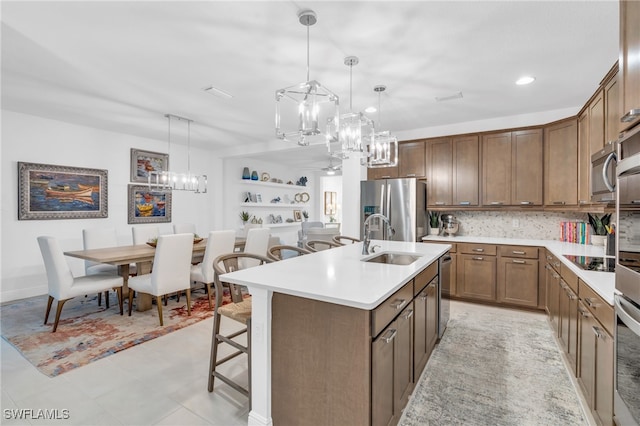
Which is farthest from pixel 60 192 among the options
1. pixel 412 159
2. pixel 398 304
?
pixel 412 159

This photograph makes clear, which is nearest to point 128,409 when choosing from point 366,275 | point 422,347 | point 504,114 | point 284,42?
point 366,275

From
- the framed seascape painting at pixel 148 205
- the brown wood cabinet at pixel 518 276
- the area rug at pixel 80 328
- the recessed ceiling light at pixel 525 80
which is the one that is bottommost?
the area rug at pixel 80 328

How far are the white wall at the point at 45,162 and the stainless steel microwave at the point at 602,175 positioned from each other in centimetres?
637

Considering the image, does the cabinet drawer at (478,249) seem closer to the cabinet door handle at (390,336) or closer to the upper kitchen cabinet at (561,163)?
the upper kitchen cabinet at (561,163)

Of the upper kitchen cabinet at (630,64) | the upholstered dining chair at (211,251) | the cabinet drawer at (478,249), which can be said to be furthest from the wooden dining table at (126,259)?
the upper kitchen cabinet at (630,64)

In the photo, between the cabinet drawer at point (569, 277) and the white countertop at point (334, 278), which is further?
the cabinet drawer at point (569, 277)

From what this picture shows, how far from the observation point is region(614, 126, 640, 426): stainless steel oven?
1.23m

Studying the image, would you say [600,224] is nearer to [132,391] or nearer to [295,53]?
[295,53]

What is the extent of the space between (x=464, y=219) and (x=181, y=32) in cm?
441

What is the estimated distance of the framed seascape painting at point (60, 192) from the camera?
4.30 m

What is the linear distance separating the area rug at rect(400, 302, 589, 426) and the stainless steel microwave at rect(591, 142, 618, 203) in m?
1.42

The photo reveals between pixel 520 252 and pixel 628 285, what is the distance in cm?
275

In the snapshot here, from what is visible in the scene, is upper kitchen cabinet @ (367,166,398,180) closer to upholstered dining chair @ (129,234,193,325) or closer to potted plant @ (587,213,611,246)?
potted plant @ (587,213,611,246)

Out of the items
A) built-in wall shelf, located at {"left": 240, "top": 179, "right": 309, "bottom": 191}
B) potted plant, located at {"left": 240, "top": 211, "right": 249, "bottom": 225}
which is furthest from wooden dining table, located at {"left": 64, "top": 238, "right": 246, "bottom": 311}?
built-in wall shelf, located at {"left": 240, "top": 179, "right": 309, "bottom": 191}
